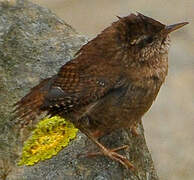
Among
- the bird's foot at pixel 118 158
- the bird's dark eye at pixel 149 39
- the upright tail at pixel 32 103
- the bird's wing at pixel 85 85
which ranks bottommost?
the bird's foot at pixel 118 158

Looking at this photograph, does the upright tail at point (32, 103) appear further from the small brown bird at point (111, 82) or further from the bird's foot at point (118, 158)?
the bird's foot at point (118, 158)

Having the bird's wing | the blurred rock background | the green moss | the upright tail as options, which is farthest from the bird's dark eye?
the blurred rock background

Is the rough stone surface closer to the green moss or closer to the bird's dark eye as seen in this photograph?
the green moss

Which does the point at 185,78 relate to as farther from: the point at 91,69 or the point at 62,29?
the point at 91,69

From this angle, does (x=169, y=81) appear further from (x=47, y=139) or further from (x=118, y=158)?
(x=118, y=158)

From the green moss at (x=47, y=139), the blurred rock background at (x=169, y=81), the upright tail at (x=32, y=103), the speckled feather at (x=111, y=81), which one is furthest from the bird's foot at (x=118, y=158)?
the blurred rock background at (x=169, y=81)

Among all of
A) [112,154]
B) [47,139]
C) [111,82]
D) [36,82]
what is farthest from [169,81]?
[111,82]

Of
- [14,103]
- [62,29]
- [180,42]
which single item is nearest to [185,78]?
[180,42]

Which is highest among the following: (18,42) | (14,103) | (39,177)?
(18,42)
